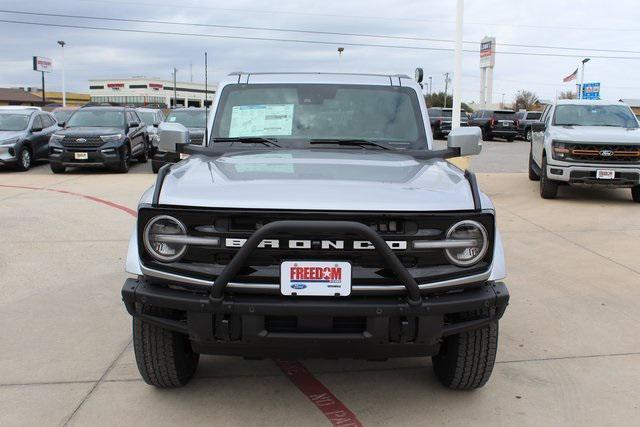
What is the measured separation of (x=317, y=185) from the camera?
3033mm

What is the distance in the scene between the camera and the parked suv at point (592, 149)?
33.8ft

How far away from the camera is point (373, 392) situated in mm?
3617

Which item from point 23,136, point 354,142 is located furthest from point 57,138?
point 354,142

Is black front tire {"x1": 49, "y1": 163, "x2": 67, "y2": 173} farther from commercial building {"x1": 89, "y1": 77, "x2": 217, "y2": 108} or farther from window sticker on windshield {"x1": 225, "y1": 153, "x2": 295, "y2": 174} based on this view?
commercial building {"x1": 89, "y1": 77, "x2": 217, "y2": 108}

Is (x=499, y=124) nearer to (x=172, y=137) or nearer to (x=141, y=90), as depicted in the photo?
(x=172, y=137)

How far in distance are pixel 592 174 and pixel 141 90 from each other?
108202 millimetres

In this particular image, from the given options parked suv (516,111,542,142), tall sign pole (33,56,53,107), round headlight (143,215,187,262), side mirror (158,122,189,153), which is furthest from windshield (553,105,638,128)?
tall sign pole (33,56,53,107)

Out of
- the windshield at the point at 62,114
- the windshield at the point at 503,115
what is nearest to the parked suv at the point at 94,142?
the windshield at the point at 62,114

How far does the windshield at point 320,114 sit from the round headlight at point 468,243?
1.34 m

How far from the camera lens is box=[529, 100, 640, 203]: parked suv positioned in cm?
1029

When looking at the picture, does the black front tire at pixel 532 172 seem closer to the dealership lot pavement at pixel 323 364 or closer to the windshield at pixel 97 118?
the dealership lot pavement at pixel 323 364

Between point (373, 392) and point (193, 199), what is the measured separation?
5.33 feet

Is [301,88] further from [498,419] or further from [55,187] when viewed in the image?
[55,187]

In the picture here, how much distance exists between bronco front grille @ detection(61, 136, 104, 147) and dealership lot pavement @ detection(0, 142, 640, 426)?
765cm
